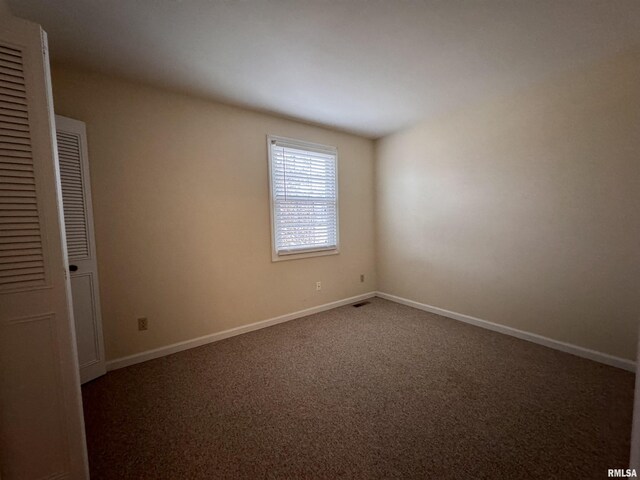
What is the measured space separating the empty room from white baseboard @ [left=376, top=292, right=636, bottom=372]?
0.08ft

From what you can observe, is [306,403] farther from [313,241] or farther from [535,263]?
[535,263]

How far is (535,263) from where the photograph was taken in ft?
8.28

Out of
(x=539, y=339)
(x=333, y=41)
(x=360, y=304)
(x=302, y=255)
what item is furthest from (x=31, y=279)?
(x=539, y=339)

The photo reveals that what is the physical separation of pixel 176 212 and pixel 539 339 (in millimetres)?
3729

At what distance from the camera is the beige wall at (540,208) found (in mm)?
2055

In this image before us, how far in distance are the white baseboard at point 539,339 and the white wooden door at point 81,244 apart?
350 cm

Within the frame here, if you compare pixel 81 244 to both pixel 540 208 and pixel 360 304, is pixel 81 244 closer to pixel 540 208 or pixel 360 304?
pixel 360 304

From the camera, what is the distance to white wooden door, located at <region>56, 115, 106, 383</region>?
6.35 feet

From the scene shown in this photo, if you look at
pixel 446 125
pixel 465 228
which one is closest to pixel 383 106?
pixel 446 125

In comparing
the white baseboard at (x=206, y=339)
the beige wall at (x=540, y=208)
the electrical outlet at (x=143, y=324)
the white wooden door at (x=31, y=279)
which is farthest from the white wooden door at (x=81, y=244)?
the beige wall at (x=540, y=208)

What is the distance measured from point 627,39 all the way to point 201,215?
368cm

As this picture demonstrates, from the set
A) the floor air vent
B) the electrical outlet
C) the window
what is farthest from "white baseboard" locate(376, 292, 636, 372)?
the electrical outlet

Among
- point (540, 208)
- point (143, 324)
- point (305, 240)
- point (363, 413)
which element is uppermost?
point (540, 208)

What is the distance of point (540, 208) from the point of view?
2.46 metres
